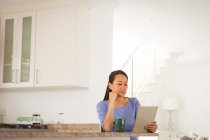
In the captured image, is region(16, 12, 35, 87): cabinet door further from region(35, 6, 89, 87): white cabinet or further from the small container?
the small container

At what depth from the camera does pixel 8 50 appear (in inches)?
188

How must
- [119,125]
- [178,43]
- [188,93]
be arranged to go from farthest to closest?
[188,93] → [178,43] → [119,125]

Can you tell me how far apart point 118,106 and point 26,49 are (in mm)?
2465

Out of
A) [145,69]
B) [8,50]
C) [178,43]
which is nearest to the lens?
[8,50]

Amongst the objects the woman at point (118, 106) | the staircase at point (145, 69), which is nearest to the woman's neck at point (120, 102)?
the woman at point (118, 106)

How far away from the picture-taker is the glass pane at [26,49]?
454cm

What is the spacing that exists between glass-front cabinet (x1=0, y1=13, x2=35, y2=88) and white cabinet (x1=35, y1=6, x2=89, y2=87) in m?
0.16

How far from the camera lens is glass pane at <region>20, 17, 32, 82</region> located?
14.9 feet

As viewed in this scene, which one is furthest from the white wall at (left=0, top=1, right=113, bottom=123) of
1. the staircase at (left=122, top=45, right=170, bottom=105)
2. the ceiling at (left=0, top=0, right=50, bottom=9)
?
the staircase at (left=122, top=45, right=170, bottom=105)

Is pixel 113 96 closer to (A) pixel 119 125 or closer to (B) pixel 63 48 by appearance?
(A) pixel 119 125

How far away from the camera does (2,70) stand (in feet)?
15.5

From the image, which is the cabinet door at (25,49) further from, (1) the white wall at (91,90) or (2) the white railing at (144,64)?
(2) the white railing at (144,64)

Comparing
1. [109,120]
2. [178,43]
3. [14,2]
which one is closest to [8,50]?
[14,2]

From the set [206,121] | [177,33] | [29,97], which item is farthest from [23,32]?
[206,121]
